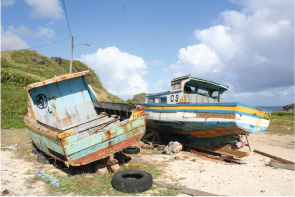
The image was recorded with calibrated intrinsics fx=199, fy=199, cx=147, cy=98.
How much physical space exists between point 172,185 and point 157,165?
6.32 feet

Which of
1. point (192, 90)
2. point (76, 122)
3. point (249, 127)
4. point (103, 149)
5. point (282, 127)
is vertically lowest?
point (282, 127)

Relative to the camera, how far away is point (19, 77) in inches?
900

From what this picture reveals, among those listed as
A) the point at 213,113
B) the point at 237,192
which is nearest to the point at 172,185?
the point at 237,192

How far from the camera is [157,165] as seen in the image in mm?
6750

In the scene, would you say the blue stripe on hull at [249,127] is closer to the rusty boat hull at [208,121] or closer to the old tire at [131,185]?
the rusty boat hull at [208,121]

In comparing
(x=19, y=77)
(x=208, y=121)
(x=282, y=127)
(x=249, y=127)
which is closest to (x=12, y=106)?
(x=19, y=77)

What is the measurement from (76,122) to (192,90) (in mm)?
5867

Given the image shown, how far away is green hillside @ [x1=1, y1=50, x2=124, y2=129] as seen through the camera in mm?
16598

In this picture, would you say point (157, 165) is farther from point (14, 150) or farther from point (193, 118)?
point (14, 150)

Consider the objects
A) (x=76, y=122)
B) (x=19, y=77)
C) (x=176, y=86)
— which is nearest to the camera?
(x=76, y=122)

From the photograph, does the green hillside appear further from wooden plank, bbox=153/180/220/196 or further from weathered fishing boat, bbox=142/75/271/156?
wooden plank, bbox=153/180/220/196

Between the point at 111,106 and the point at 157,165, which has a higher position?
the point at 111,106

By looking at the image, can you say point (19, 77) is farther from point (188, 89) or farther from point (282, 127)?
point (282, 127)

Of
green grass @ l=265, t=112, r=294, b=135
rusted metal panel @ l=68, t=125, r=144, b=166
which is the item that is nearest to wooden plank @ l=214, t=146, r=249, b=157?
rusted metal panel @ l=68, t=125, r=144, b=166
